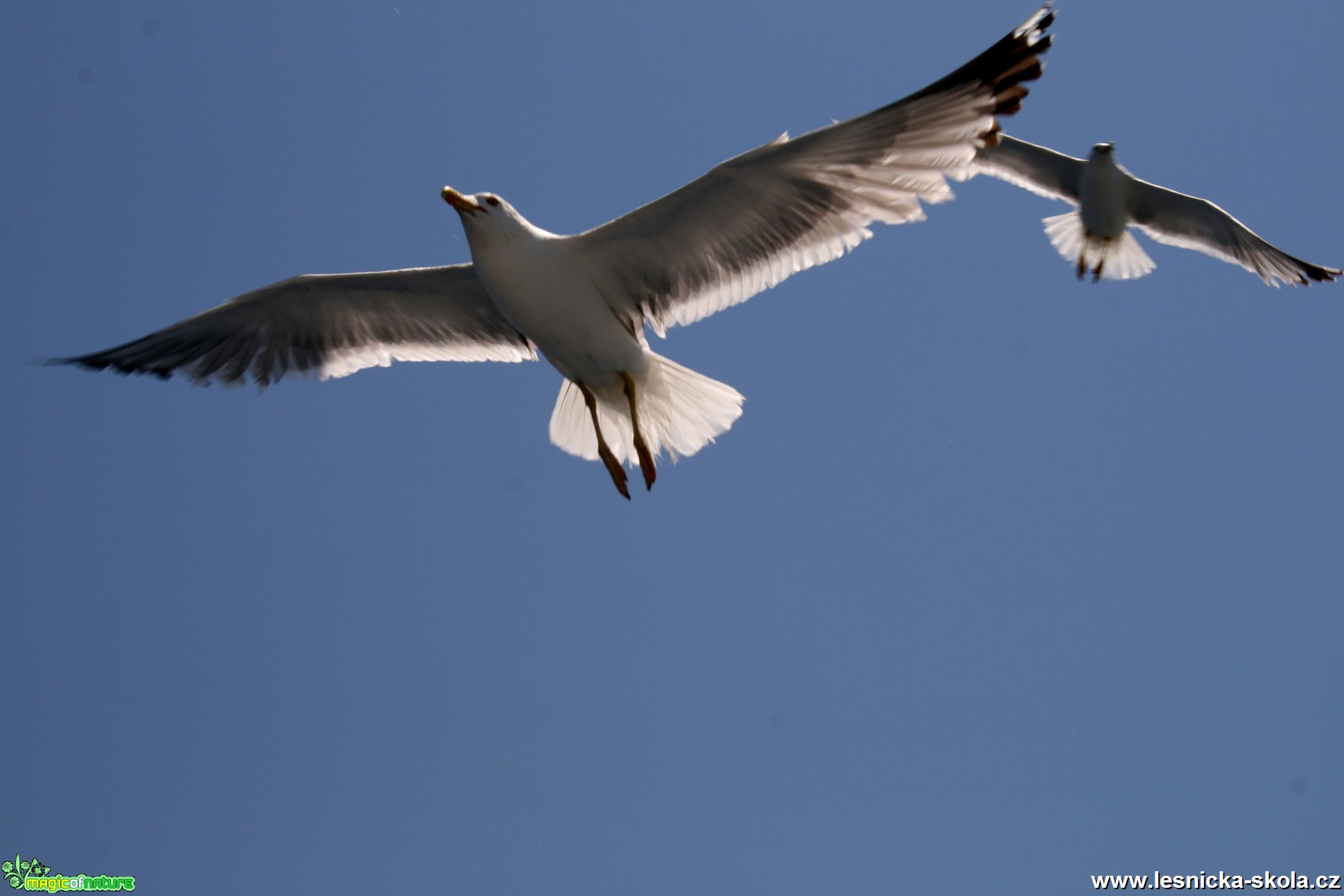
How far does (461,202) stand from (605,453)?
1372 mm

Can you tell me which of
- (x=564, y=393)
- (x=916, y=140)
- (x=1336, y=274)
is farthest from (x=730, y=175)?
(x=1336, y=274)

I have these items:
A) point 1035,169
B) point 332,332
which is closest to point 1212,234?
point 1035,169

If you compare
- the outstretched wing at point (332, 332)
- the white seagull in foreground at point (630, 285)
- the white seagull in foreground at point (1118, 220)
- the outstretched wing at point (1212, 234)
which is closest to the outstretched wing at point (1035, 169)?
the white seagull in foreground at point (1118, 220)

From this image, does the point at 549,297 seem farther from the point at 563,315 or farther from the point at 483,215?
the point at 483,215

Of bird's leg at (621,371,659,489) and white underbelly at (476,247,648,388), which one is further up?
white underbelly at (476,247,648,388)

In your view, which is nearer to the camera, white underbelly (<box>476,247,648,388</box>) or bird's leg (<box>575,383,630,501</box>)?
white underbelly (<box>476,247,648,388</box>)

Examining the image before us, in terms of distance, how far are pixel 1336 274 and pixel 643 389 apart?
19.4 feet

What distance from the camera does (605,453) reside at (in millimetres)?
5703

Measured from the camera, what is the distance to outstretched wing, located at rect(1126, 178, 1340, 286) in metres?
8.62

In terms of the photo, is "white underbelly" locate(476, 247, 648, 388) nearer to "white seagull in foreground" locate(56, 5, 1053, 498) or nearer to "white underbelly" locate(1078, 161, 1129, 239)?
"white seagull in foreground" locate(56, 5, 1053, 498)

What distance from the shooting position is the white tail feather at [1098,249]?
29.3 ft

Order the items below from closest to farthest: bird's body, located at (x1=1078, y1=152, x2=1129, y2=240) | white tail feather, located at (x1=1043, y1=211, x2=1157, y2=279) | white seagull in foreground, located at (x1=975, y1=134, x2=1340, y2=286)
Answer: bird's body, located at (x1=1078, y1=152, x2=1129, y2=240), white seagull in foreground, located at (x1=975, y1=134, x2=1340, y2=286), white tail feather, located at (x1=1043, y1=211, x2=1157, y2=279)

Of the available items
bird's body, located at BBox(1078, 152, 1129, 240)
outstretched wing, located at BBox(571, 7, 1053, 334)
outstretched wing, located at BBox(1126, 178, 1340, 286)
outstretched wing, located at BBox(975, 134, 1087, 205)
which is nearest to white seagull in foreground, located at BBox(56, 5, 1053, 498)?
outstretched wing, located at BBox(571, 7, 1053, 334)

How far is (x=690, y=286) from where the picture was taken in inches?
209
